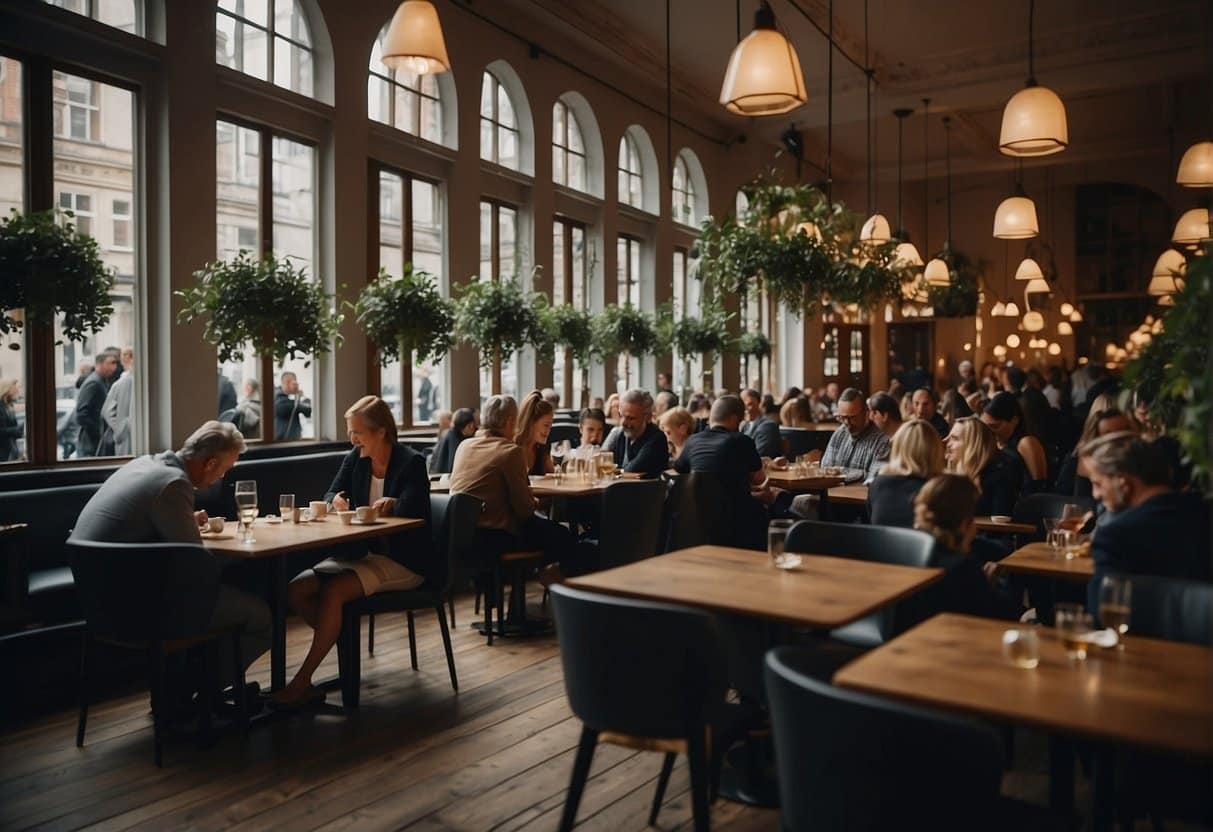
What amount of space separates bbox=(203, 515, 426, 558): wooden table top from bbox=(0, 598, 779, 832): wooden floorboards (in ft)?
2.55

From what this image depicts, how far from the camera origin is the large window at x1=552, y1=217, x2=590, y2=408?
11.6 m

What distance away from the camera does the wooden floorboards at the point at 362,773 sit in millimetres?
3211

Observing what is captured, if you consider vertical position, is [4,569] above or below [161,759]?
above

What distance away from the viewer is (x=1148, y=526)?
299 cm

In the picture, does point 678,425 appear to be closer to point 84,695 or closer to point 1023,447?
point 1023,447

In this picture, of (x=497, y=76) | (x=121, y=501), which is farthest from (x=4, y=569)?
(x=497, y=76)

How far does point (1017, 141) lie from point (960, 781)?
4175 mm

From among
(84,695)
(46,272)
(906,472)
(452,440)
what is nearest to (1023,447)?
(906,472)

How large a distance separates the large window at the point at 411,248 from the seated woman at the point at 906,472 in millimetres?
5506

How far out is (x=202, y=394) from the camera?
7027 mm

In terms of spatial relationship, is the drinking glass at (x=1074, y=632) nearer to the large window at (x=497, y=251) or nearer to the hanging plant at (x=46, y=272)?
the hanging plant at (x=46, y=272)

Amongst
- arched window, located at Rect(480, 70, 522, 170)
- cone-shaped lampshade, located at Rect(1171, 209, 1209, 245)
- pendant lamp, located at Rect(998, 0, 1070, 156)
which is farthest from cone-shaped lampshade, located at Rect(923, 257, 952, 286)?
pendant lamp, located at Rect(998, 0, 1070, 156)

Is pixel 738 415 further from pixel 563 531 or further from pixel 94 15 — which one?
pixel 94 15

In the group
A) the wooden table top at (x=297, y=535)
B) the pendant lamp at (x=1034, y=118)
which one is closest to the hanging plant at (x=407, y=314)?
the wooden table top at (x=297, y=535)
